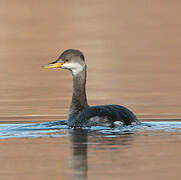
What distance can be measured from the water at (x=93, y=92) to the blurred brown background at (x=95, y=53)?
0.9 inches

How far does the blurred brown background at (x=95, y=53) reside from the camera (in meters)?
16.3

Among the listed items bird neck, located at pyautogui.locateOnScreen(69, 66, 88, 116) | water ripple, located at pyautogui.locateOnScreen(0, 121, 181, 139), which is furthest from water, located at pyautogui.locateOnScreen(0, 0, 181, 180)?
bird neck, located at pyautogui.locateOnScreen(69, 66, 88, 116)

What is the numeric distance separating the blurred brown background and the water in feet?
0.08

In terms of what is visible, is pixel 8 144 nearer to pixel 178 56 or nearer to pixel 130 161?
pixel 130 161

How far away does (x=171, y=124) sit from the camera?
1298cm

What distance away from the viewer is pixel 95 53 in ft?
80.3

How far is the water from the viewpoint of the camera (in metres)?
10.4

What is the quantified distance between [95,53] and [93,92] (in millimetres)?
6891

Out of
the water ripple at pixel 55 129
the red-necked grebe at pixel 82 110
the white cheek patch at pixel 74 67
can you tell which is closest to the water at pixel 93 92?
the water ripple at pixel 55 129

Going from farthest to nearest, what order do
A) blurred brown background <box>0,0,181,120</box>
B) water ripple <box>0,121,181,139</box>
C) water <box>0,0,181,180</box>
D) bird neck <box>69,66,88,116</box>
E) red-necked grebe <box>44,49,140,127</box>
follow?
blurred brown background <box>0,0,181,120</box> → bird neck <box>69,66,88,116</box> → red-necked grebe <box>44,49,140,127</box> → water ripple <box>0,121,181,139</box> → water <box>0,0,181,180</box>

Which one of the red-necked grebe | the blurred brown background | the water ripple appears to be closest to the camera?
the water ripple

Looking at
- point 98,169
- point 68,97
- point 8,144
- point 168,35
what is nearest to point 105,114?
point 8,144

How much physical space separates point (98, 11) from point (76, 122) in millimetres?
25633

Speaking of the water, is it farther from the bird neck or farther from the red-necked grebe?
the bird neck
